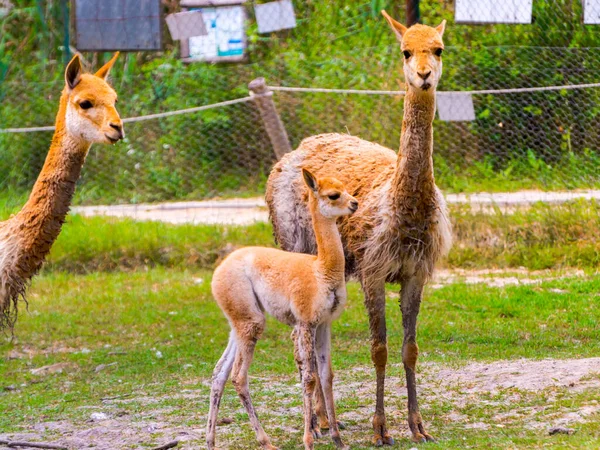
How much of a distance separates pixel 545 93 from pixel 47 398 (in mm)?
6484

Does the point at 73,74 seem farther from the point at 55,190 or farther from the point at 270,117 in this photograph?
the point at 270,117

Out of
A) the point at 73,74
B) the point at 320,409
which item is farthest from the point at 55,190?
the point at 320,409

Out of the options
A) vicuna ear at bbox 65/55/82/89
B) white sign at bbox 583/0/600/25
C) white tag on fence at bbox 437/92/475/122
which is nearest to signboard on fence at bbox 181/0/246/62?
white tag on fence at bbox 437/92/475/122

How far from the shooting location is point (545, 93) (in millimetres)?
11156

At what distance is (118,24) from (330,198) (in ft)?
21.8

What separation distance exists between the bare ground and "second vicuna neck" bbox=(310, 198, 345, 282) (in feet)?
3.39

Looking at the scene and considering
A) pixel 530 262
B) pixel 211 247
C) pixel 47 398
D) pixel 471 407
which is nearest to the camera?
pixel 471 407

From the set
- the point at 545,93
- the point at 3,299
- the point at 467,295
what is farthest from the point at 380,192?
the point at 545,93

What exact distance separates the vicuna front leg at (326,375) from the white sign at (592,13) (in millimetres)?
6503

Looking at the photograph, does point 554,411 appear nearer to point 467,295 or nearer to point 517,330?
point 517,330

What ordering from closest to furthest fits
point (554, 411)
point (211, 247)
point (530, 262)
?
point (554, 411)
point (530, 262)
point (211, 247)

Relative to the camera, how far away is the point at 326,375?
19.5ft

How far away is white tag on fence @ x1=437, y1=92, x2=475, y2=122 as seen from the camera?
10.7 meters

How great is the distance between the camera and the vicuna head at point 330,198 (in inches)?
224
